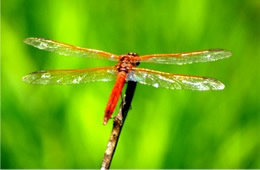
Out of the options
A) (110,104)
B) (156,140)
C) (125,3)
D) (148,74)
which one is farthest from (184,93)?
(110,104)

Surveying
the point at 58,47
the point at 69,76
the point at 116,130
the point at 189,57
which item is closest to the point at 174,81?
the point at 189,57

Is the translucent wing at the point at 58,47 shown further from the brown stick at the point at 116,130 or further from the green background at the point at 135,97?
the brown stick at the point at 116,130

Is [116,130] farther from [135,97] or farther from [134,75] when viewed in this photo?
[135,97]

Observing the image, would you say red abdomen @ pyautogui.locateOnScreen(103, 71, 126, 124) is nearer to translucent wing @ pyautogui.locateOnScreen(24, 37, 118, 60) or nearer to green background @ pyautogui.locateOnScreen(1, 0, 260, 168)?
translucent wing @ pyautogui.locateOnScreen(24, 37, 118, 60)

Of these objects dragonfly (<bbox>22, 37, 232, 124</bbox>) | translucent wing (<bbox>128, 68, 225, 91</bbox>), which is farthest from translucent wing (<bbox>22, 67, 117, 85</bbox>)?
translucent wing (<bbox>128, 68, 225, 91</bbox>)

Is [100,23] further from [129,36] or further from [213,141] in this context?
[213,141]

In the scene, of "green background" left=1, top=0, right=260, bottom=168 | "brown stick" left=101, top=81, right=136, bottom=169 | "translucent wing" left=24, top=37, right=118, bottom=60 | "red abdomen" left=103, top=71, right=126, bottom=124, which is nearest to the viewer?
"brown stick" left=101, top=81, right=136, bottom=169
